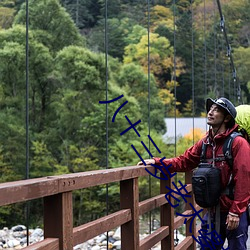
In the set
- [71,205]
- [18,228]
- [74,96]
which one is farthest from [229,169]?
[74,96]

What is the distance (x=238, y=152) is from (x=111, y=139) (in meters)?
13.6

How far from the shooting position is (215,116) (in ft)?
6.55

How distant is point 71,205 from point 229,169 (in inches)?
25.9

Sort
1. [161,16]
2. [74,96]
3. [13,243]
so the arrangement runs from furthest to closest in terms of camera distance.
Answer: [161,16] < [74,96] < [13,243]

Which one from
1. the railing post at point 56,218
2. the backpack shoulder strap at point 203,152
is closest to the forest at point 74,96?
the backpack shoulder strap at point 203,152

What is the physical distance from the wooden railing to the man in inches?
9.4

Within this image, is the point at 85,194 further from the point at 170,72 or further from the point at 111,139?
the point at 170,72

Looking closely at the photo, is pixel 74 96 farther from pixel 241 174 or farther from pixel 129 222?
pixel 241 174

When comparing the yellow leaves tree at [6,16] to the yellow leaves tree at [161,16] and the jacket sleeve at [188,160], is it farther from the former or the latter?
the jacket sleeve at [188,160]

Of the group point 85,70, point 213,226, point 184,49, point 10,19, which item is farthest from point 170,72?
point 213,226

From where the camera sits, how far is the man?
74.4 inches

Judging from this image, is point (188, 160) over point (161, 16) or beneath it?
beneath

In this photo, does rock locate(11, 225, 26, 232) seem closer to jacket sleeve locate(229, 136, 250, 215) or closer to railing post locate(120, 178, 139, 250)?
railing post locate(120, 178, 139, 250)

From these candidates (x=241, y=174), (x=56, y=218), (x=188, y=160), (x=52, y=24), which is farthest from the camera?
(x=52, y=24)
